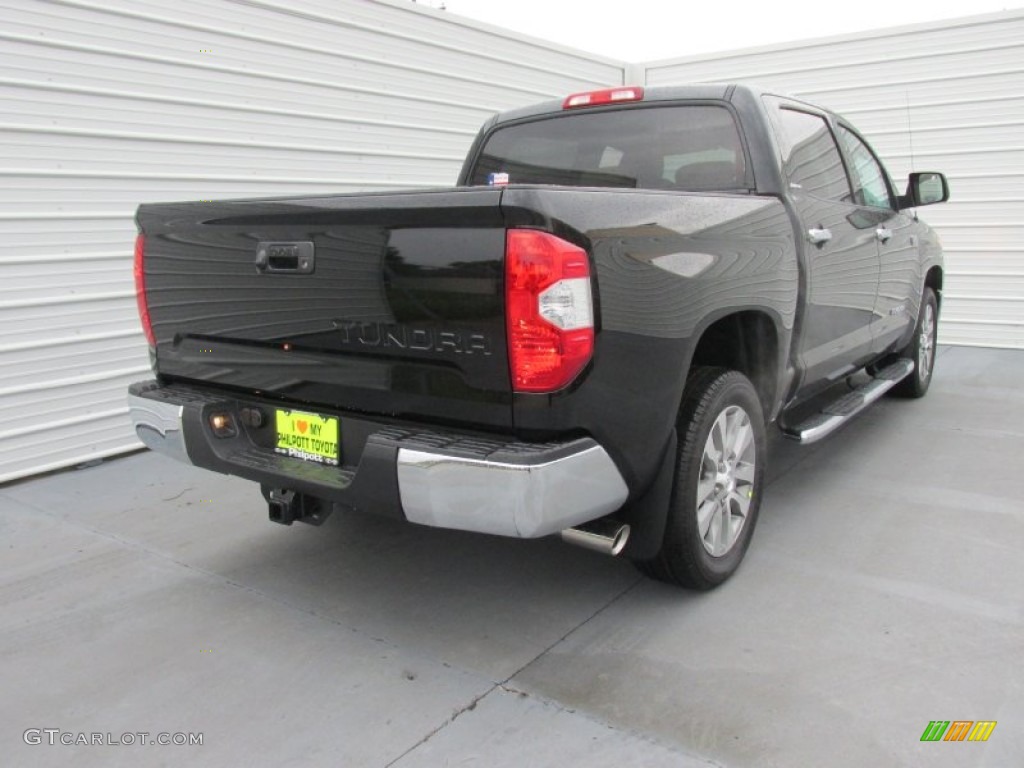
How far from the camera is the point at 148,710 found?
249 centimetres

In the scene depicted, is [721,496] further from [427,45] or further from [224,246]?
[427,45]

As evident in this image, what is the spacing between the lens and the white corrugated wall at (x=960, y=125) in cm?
805

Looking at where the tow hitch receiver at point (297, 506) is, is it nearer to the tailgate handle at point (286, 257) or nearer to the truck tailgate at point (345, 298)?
the truck tailgate at point (345, 298)

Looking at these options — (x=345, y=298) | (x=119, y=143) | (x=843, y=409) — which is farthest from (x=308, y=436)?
(x=119, y=143)

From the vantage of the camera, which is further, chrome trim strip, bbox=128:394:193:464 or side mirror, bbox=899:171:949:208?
side mirror, bbox=899:171:949:208

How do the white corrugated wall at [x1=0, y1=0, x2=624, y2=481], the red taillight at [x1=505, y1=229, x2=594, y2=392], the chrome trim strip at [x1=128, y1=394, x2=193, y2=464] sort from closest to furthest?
the red taillight at [x1=505, y1=229, x2=594, y2=392]
the chrome trim strip at [x1=128, y1=394, x2=193, y2=464]
the white corrugated wall at [x1=0, y1=0, x2=624, y2=481]

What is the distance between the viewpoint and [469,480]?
2264mm

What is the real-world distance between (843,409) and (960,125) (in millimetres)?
5700

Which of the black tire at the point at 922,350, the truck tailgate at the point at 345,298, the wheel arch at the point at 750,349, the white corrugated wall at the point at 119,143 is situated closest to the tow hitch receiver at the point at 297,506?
the truck tailgate at the point at 345,298

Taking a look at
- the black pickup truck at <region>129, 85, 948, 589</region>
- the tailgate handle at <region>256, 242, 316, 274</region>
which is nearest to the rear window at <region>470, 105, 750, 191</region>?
the black pickup truck at <region>129, 85, 948, 589</region>

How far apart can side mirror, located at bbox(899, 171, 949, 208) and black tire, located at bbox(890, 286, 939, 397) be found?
0.88m

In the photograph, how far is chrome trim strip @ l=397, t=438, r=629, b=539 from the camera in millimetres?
2230

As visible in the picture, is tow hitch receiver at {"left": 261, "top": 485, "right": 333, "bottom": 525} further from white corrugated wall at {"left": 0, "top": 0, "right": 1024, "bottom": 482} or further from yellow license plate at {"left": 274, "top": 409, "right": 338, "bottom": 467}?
white corrugated wall at {"left": 0, "top": 0, "right": 1024, "bottom": 482}

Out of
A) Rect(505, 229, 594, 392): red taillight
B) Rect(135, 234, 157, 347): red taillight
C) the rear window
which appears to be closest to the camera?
Rect(505, 229, 594, 392): red taillight
